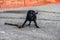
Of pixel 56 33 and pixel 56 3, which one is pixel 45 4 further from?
pixel 56 33

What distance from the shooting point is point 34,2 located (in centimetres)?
1571

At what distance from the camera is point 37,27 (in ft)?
26.8

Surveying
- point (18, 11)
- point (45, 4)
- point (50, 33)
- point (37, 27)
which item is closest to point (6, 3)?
point (18, 11)

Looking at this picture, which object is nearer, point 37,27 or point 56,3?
point 37,27

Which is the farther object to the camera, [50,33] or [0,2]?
[0,2]

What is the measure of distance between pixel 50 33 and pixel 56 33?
0.18 m

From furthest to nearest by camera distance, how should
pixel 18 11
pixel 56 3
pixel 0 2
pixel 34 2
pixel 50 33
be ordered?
pixel 56 3 → pixel 34 2 → pixel 0 2 → pixel 18 11 → pixel 50 33

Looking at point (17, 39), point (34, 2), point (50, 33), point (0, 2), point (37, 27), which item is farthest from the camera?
point (34, 2)

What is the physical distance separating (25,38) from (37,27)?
148cm

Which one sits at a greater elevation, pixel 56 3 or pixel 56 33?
pixel 56 33

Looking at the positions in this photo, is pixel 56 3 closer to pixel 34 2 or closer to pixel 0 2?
pixel 34 2

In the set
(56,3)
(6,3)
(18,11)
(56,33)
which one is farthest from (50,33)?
(56,3)

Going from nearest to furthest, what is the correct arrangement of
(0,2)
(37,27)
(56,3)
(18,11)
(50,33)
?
(50,33), (37,27), (18,11), (0,2), (56,3)

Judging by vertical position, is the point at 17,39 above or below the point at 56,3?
above
